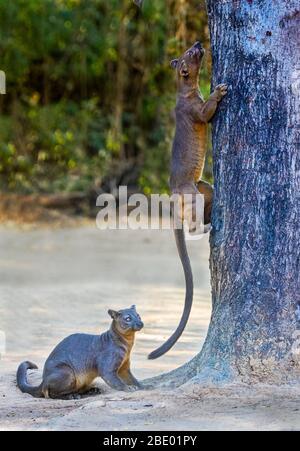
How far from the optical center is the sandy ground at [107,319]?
5945 millimetres

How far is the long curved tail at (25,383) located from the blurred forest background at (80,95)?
11354mm

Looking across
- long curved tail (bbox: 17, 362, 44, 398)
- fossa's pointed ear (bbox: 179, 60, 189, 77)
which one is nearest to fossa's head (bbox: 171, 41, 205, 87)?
fossa's pointed ear (bbox: 179, 60, 189, 77)

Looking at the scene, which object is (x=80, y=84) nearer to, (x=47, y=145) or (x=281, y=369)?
(x=47, y=145)

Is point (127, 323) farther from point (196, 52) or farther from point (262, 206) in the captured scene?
point (196, 52)

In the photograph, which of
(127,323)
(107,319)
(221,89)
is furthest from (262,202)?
(107,319)

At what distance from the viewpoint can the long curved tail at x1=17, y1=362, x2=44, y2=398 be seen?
22.8ft

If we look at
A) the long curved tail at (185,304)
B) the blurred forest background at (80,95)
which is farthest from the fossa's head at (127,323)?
the blurred forest background at (80,95)

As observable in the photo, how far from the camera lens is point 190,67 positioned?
7.54m

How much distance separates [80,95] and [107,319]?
11.3 meters

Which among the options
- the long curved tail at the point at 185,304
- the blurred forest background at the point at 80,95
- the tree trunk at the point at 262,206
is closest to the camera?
the tree trunk at the point at 262,206

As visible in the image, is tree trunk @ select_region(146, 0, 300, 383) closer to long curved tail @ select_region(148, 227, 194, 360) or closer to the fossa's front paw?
the fossa's front paw

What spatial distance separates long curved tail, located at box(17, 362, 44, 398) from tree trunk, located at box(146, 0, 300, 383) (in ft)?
3.90

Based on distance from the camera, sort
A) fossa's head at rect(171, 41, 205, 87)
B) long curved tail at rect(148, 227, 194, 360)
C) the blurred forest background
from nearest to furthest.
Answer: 1. long curved tail at rect(148, 227, 194, 360)
2. fossa's head at rect(171, 41, 205, 87)
3. the blurred forest background

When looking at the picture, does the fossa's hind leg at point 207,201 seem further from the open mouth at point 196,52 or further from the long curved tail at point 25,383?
the long curved tail at point 25,383
